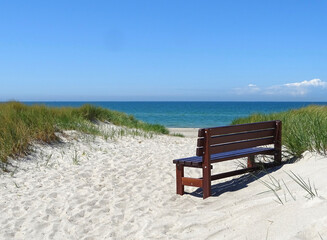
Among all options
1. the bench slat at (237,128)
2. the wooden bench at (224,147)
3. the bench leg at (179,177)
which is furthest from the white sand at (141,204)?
the bench slat at (237,128)

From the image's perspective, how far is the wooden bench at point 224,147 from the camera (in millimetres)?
5526

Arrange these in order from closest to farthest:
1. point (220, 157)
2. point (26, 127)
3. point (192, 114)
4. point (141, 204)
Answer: point (141, 204) → point (220, 157) → point (26, 127) → point (192, 114)

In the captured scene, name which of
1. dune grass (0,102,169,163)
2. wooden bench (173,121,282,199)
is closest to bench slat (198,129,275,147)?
wooden bench (173,121,282,199)

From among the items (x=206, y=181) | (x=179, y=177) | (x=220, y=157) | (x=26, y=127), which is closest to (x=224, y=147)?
(x=220, y=157)

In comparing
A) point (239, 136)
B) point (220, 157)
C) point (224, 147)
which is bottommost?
point (220, 157)

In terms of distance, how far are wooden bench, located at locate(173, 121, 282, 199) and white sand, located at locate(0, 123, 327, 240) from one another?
243 mm

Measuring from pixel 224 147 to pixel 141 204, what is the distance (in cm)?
150

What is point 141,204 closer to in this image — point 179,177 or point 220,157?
point 179,177

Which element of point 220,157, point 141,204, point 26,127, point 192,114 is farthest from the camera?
point 192,114

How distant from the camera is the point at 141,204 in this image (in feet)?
18.2

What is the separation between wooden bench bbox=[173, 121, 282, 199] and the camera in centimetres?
553

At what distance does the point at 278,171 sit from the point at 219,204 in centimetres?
153

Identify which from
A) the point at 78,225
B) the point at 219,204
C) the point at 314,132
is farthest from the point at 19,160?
the point at 314,132

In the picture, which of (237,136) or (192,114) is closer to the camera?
(237,136)
